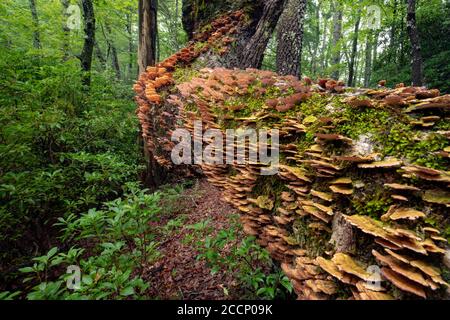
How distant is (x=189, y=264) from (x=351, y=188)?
2835 millimetres

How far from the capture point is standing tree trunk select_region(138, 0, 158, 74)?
620 centimetres

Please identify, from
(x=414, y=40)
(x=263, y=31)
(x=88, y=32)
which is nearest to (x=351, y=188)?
(x=263, y=31)

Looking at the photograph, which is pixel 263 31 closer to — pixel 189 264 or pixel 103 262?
pixel 189 264

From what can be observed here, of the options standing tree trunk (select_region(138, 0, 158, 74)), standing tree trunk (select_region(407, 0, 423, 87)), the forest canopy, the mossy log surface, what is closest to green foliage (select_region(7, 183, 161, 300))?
the forest canopy

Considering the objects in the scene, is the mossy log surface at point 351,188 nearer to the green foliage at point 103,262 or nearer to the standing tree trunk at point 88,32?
the green foliage at point 103,262

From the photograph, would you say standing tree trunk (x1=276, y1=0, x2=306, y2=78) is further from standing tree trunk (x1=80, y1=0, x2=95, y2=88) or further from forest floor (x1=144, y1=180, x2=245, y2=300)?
standing tree trunk (x1=80, y1=0, x2=95, y2=88)

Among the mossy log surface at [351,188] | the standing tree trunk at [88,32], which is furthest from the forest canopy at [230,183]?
the standing tree trunk at [88,32]

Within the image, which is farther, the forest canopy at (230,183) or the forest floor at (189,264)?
the forest floor at (189,264)

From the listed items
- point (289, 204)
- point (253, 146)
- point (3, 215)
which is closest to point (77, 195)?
point (3, 215)

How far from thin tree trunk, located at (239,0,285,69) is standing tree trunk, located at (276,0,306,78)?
0.32 metres

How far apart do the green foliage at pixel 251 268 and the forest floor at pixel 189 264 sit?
17cm

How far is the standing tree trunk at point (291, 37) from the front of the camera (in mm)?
6383

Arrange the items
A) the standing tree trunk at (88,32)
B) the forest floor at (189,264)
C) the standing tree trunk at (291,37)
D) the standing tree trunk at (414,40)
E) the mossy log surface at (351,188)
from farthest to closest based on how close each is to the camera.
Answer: the standing tree trunk at (88,32)
the standing tree trunk at (414,40)
the standing tree trunk at (291,37)
the forest floor at (189,264)
the mossy log surface at (351,188)

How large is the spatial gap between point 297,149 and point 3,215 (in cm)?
389
